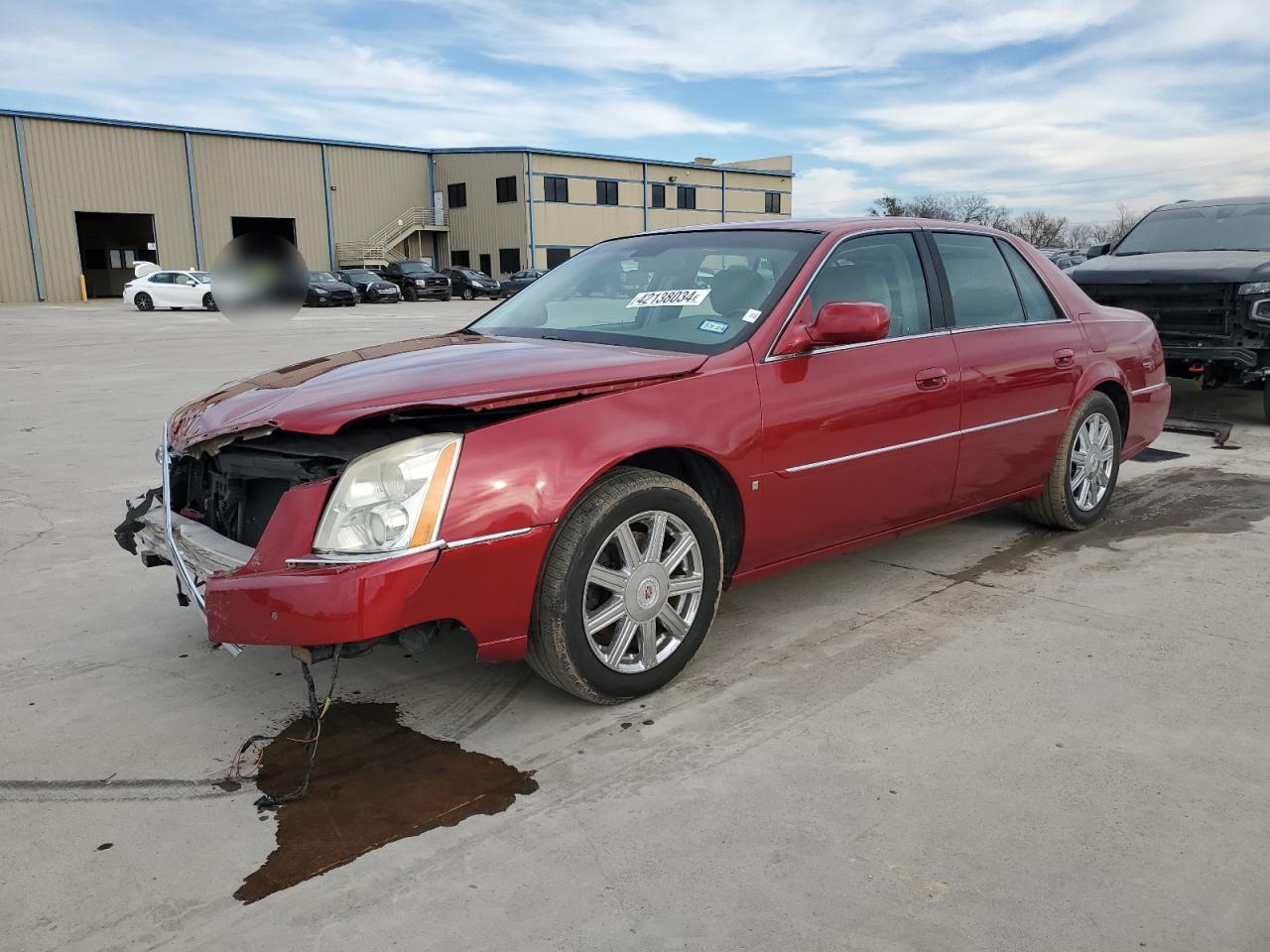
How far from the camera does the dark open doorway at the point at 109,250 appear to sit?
4509 cm

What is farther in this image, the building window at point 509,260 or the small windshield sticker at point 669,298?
the building window at point 509,260

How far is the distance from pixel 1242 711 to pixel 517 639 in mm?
2298

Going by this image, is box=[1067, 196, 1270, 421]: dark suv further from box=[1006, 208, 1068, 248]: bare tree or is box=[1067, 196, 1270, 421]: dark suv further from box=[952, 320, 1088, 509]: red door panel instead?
box=[1006, 208, 1068, 248]: bare tree

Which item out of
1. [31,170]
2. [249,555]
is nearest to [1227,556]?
[249,555]

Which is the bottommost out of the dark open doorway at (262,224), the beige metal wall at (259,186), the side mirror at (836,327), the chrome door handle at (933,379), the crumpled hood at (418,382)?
the chrome door handle at (933,379)

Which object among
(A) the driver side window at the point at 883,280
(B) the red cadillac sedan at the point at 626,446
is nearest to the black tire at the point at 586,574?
(B) the red cadillac sedan at the point at 626,446

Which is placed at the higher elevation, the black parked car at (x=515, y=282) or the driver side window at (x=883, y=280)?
the driver side window at (x=883, y=280)

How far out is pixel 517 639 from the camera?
2.98 metres

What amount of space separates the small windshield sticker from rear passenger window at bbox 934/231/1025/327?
124 centimetres

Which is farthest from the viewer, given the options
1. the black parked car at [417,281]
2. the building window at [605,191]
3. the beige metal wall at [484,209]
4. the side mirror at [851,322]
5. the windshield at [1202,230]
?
the building window at [605,191]

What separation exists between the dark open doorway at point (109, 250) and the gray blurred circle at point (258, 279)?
44925 millimetres

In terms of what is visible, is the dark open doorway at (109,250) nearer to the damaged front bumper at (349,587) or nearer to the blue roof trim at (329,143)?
the blue roof trim at (329,143)

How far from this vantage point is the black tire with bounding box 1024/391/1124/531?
16.3ft

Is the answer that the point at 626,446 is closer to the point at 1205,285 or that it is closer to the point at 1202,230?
the point at 1205,285
